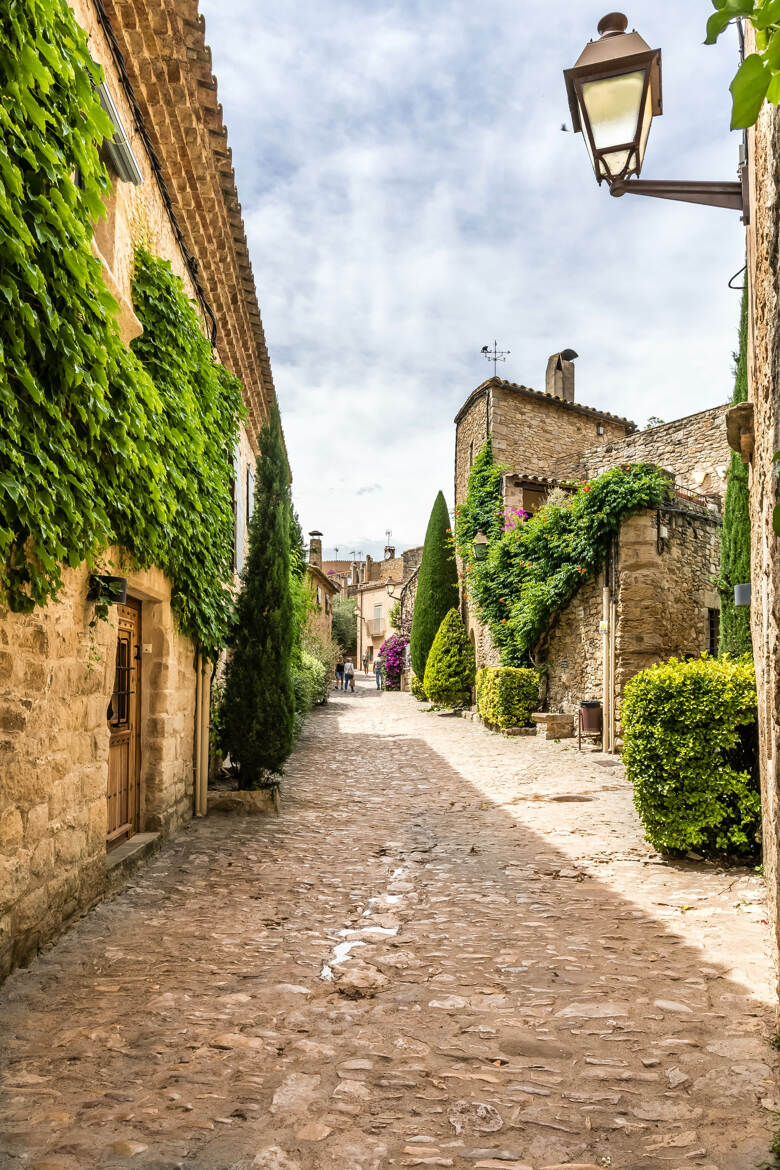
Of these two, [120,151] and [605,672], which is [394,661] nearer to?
[605,672]

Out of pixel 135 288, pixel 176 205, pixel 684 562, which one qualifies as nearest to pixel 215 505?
pixel 135 288

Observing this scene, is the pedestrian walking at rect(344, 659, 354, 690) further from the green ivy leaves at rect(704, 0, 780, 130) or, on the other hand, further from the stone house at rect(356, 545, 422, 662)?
the green ivy leaves at rect(704, 0, 780, 130)

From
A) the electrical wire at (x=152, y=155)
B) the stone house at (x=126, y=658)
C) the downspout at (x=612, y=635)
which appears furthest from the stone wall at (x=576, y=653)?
the electrical wire at (x=152, y=155)

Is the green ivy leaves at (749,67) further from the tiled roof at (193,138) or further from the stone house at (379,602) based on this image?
the stone house at (379,602)

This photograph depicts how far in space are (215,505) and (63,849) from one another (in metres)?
3.37

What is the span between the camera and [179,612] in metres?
5.80

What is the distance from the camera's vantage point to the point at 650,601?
11492 mm

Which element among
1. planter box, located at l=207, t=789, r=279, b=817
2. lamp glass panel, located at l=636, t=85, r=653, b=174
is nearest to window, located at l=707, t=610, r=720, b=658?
planter box, located at l=207, t=789, r=279, b=817

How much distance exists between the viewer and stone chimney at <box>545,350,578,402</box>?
69.8 feet

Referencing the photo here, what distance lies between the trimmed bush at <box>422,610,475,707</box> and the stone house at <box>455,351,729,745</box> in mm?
488

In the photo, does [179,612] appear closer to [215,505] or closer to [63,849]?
[215,505]

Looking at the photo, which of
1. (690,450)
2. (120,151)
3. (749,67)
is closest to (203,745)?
(120,151)

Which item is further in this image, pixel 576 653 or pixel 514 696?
pixel 514 696

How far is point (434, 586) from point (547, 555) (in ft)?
27.1
